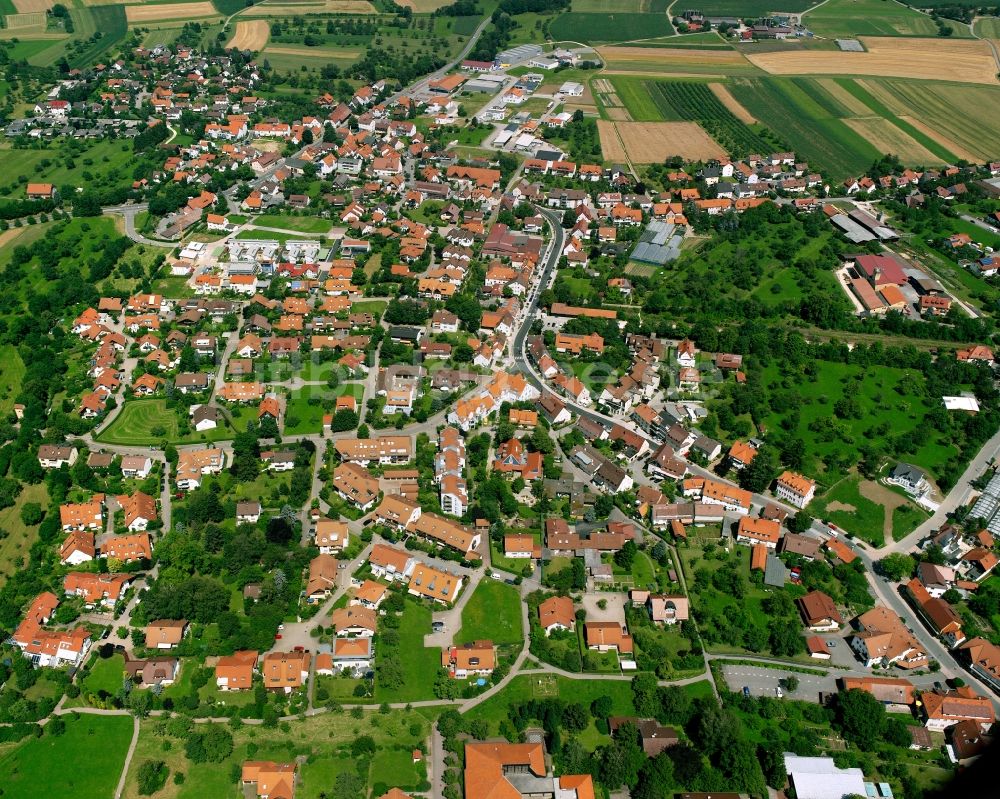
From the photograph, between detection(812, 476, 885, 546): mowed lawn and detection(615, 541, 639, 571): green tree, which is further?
detection(812, 476, 885, 546): mowed lawn

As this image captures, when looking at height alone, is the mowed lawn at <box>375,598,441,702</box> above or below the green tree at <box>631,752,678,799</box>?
below

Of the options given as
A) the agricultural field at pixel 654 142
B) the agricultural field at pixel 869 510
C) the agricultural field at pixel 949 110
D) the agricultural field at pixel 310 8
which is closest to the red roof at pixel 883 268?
the agricultural field at pixel 869 510

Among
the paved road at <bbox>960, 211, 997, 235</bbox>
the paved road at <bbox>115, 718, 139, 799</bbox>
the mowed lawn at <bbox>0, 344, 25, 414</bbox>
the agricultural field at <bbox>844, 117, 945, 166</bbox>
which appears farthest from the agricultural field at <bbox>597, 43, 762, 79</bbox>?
the paved road at <bbox>115, 718, 139, 799</bbox>

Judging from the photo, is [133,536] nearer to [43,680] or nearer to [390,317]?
[43,680]

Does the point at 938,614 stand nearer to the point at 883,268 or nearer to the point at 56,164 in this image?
the point at 883,268

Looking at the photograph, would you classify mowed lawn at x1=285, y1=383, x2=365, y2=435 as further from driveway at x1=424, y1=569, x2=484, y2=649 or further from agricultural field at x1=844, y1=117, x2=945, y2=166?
agricultural field at x1=844, y1=117, x2=945, y2=166

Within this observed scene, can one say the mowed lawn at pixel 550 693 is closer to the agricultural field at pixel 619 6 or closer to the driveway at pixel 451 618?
the driveway at pixel 451 618

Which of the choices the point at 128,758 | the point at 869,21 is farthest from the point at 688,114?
the point at 128,758
